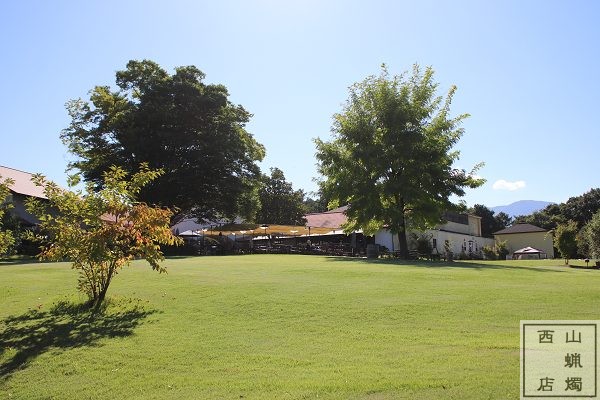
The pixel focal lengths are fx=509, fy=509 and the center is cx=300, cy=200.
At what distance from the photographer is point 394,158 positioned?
34.4m

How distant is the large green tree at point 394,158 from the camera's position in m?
34.1

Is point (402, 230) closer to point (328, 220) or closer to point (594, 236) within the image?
point (594, 236)

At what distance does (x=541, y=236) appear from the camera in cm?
6938

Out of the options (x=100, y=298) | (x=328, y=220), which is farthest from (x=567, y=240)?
(x=100, y=298)

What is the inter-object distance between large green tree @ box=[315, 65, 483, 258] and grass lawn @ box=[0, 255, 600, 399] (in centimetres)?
1952

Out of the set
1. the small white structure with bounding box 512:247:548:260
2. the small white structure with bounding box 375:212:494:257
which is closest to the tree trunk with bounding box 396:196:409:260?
the small white structure with bounding box 375:212:494:257

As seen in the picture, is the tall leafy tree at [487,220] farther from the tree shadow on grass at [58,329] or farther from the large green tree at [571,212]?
the tree shadow on grass at [58,329]

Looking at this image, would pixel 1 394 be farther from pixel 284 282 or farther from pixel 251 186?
pixel 251 186

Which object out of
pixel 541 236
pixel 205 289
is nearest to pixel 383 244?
pixel 541 236

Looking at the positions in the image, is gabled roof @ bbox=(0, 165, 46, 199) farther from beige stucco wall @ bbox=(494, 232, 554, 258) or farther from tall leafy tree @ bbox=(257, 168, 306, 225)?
beige stucco wall @ bbox=(494, 232, 554, 258)

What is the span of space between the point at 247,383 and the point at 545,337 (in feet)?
15.2

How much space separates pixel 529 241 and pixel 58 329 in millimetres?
70488

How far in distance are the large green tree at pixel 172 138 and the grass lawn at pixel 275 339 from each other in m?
26.7

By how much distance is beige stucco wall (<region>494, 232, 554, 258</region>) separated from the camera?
68.8m
